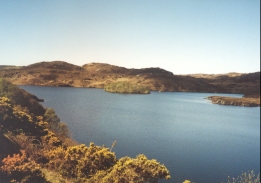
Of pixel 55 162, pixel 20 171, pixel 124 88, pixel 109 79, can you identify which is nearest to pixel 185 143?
pixel 55 162

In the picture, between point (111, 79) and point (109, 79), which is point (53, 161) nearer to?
point (111, 79)

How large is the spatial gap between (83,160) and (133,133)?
1789 centimetres

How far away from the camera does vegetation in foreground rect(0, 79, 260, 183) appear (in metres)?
16.2

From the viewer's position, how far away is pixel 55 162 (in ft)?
64.0


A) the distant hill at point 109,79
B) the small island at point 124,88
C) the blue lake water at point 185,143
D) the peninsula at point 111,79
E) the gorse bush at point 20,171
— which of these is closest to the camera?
the gorse bush at point 20,171

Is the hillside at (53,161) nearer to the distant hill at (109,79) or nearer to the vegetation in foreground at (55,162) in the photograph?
the vegetation in foreground at (55,162)

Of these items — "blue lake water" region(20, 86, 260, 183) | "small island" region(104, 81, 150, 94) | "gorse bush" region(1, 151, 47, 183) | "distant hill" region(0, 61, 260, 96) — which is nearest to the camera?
"gorse bush" region(1, 151, 47, 183)

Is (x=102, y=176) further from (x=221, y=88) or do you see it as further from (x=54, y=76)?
(x=221, y=88)

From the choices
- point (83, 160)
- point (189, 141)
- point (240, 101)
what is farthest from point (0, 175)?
point (240, 101)

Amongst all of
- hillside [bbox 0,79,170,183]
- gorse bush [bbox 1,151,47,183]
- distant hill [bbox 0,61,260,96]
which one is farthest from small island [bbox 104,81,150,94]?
gorse bush [bbox 1,151,47,183]

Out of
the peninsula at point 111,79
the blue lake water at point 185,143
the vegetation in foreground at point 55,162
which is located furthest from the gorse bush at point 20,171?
the peninsula at point 111,79

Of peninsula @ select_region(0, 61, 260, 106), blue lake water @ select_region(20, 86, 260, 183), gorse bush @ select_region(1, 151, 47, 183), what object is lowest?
Answer: blue lake water @ select_region(20, 86, 260, 183)

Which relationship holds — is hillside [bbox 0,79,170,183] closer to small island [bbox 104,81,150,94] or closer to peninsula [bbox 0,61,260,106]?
peninsula [bbox 0,61,260,106]

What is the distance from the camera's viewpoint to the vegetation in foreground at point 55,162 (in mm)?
16219
